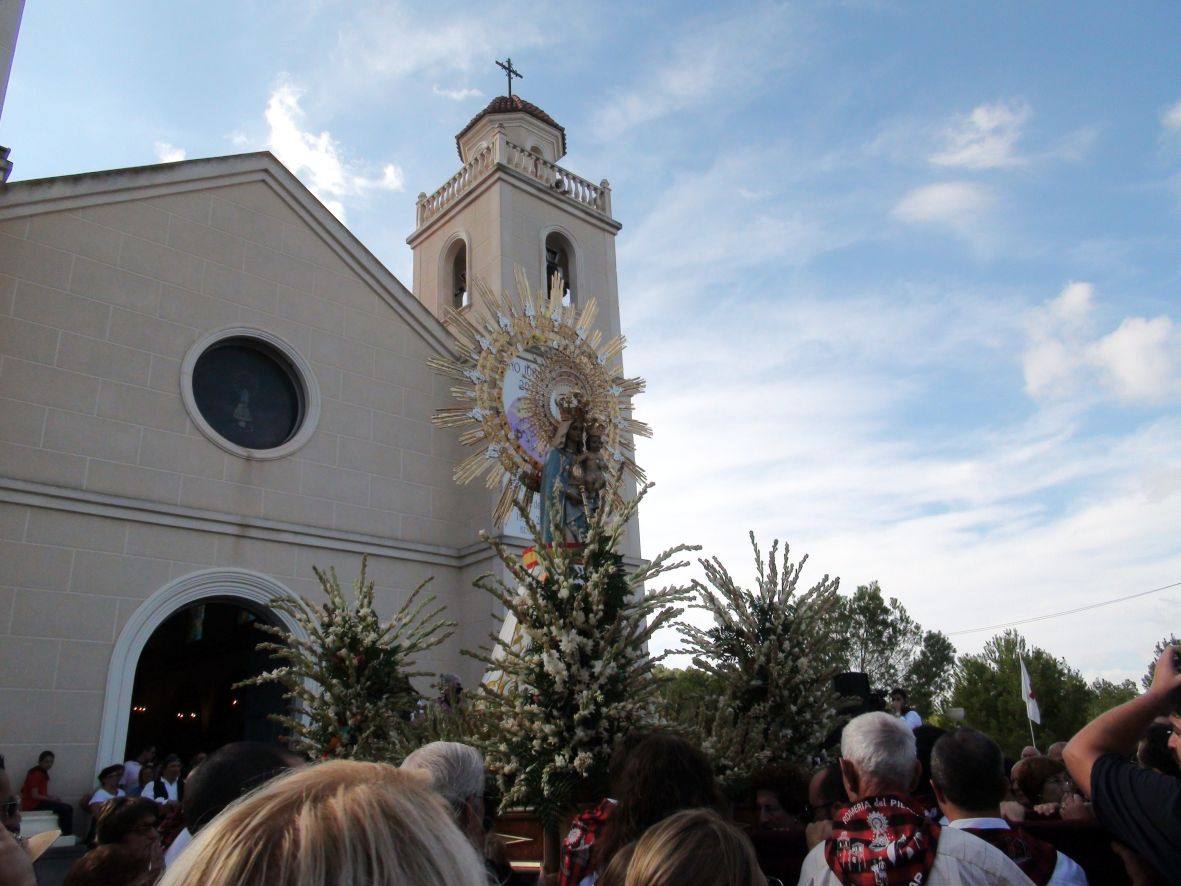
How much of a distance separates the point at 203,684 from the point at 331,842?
689 inches

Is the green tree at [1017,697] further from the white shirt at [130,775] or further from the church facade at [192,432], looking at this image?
the white shirt at [130,775]

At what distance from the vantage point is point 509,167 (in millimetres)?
16469

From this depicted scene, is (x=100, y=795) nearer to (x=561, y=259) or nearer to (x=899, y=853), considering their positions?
(x=899, y=853)

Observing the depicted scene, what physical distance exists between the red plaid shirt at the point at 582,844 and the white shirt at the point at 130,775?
8038 millimetres

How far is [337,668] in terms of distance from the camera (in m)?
6.14

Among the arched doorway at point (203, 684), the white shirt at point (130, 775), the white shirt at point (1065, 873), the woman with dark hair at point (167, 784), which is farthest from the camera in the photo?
the arched doorway at point (203, 684)

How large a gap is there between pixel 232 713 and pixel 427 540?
5302 mm

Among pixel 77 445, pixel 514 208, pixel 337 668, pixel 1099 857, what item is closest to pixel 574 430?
pixel 337 668

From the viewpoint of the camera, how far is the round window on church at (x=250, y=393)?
1184cm

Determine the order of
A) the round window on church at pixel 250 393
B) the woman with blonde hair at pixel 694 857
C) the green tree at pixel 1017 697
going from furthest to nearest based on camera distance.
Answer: the green tree at pixel 1017 697, the round window on church at pixel 250 393, the woman with blonde hair at pixel 694 857

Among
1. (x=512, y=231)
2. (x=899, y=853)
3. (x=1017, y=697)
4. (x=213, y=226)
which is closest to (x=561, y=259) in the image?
(x=512, y=231)

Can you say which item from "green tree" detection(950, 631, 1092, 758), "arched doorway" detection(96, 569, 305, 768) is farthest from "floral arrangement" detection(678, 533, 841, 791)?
"green tree" detection(950, 631, 1092, 758)

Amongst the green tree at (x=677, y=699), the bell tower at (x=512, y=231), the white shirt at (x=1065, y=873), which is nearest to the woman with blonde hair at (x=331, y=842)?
the white shirt at (x=1065, y=873)

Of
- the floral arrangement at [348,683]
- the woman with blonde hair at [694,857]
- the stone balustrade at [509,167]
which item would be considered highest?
the stone balustrade at [509,167]
